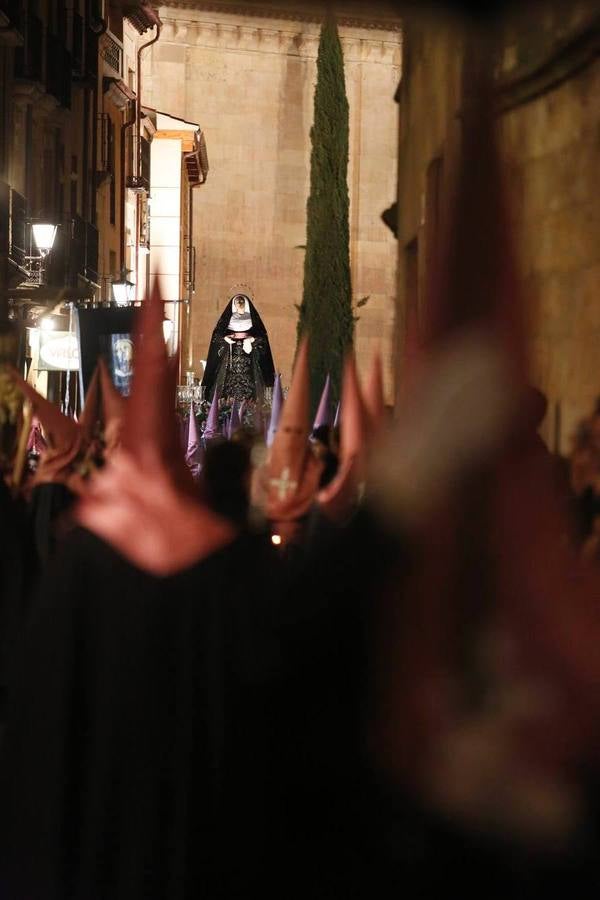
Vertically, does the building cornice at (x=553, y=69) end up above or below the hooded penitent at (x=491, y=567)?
above

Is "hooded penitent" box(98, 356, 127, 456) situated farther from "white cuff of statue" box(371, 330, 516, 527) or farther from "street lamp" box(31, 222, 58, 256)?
"street lamp" box(31, 222, 58, 256)

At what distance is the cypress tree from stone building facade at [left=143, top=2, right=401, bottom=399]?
114ft

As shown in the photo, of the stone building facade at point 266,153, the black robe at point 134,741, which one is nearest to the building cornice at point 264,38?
the stone building facade at point 266,153

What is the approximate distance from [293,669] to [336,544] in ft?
1.19

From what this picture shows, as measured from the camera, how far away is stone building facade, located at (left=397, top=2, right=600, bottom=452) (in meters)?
4.80

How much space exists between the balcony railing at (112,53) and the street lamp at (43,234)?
11.4 m

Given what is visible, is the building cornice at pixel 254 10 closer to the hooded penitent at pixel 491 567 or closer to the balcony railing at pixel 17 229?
the balcony railing at pixel 17 229

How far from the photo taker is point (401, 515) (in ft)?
13.7

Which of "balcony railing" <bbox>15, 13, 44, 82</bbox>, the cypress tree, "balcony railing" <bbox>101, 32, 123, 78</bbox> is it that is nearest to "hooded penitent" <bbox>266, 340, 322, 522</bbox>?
the cypress tree

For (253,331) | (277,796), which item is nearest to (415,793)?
(277,796)

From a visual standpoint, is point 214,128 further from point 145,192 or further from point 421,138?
point 421,138

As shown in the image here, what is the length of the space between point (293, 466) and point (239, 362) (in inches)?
724

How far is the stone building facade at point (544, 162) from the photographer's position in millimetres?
4801

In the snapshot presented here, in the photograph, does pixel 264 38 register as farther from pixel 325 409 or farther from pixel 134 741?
pixel 134 741
